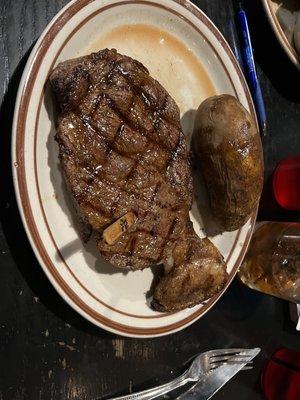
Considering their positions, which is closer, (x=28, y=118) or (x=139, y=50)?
(x=28, y=118)

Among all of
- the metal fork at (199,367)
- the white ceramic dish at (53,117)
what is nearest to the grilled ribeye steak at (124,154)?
the white ceramic dish at (53,117)

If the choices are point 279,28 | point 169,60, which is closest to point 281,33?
point 279,28

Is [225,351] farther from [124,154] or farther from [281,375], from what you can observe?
[124,154]

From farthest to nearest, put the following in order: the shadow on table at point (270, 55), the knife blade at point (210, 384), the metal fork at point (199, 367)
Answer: the shadow on table at point (270, 55) → the knife blade at point (210, 384) → the metal fork at point (199, 367)

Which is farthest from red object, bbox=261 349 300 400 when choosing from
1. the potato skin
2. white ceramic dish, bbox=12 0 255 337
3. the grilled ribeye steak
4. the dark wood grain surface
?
the grilled ribeye steak

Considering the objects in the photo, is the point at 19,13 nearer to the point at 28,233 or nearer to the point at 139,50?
the point at 139,50

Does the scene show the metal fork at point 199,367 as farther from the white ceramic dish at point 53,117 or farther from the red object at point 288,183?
the red object at point 288,183

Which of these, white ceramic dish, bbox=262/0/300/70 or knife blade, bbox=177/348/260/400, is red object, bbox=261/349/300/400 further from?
white ceramic dish, bbox=262/0/300/70

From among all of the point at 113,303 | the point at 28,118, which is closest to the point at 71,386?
the point at 113,303
